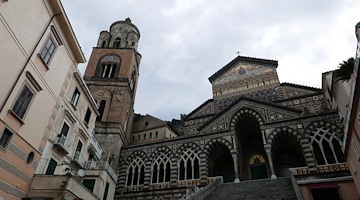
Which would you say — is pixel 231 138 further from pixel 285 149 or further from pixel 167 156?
pixel 167 156

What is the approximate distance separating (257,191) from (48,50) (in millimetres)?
14025

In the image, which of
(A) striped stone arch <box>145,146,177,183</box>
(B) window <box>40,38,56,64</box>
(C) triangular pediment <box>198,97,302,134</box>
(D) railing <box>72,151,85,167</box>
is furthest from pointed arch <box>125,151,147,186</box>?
(B) window <box>40,38,56,64</box>

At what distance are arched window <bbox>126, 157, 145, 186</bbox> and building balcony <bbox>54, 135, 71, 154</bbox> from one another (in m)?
10.5

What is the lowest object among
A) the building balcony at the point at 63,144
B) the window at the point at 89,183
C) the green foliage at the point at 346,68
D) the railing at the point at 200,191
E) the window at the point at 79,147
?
the railing at the point at 200,191

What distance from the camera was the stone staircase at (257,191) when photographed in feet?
43.0

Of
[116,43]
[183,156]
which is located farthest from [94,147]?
[116,43]

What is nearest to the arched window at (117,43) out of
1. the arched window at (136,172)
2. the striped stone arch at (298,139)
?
the arched window at (136,172)

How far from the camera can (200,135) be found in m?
23.5

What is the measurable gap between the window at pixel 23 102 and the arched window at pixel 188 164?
1466 centimetres

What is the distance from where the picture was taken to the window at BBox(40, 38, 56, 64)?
40.7ft

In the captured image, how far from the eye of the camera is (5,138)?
32.3 feet

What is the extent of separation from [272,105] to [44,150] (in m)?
18.1

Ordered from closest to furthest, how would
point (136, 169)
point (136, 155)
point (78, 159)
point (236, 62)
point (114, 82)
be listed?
point (78, 159), point (136, 169), point (136, 155), point (114, 82), point (236, 62)

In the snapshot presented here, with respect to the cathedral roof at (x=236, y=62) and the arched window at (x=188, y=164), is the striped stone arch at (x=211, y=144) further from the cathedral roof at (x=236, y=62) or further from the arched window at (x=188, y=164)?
the cathedral roof at (x=236, y=62)
